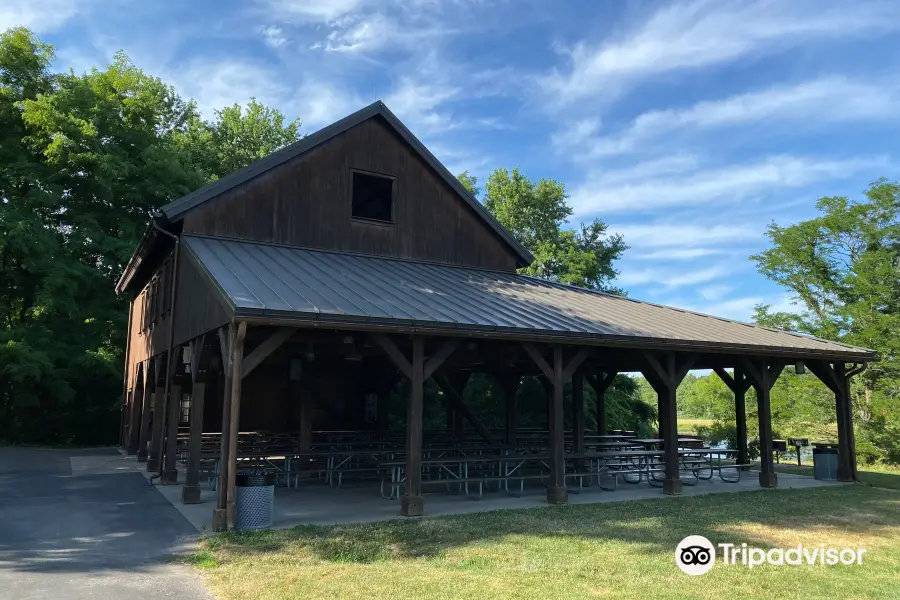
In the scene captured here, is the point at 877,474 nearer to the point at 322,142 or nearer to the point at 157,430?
the point at 322,142

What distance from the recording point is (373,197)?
16.0 m

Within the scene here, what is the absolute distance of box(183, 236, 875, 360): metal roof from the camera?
337 inches

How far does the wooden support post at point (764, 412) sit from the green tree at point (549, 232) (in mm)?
17883

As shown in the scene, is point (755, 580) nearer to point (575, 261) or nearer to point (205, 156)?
point (575, 261)

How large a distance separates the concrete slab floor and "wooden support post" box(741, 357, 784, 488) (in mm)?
337

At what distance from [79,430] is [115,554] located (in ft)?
61.9

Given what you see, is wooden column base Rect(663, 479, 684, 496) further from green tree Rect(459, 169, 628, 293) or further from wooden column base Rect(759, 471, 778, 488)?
green tree Rect(459, 169, 628, 293)

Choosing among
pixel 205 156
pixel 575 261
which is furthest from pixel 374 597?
pixel 205 156

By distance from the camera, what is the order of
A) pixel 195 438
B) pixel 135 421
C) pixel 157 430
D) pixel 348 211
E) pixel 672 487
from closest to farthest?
pixel 195 438, pixel 672 487, pixel 157 430, pixel 348 211, pixel 135 421

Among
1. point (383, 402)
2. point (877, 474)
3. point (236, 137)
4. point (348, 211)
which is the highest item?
point (236, 137)

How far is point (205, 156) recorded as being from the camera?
111 ft

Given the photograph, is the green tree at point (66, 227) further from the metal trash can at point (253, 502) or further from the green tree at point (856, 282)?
the green tree at point (856, 282)

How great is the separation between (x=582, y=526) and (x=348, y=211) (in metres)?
8.58

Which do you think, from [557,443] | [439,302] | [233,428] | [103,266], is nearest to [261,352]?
[233,428]
